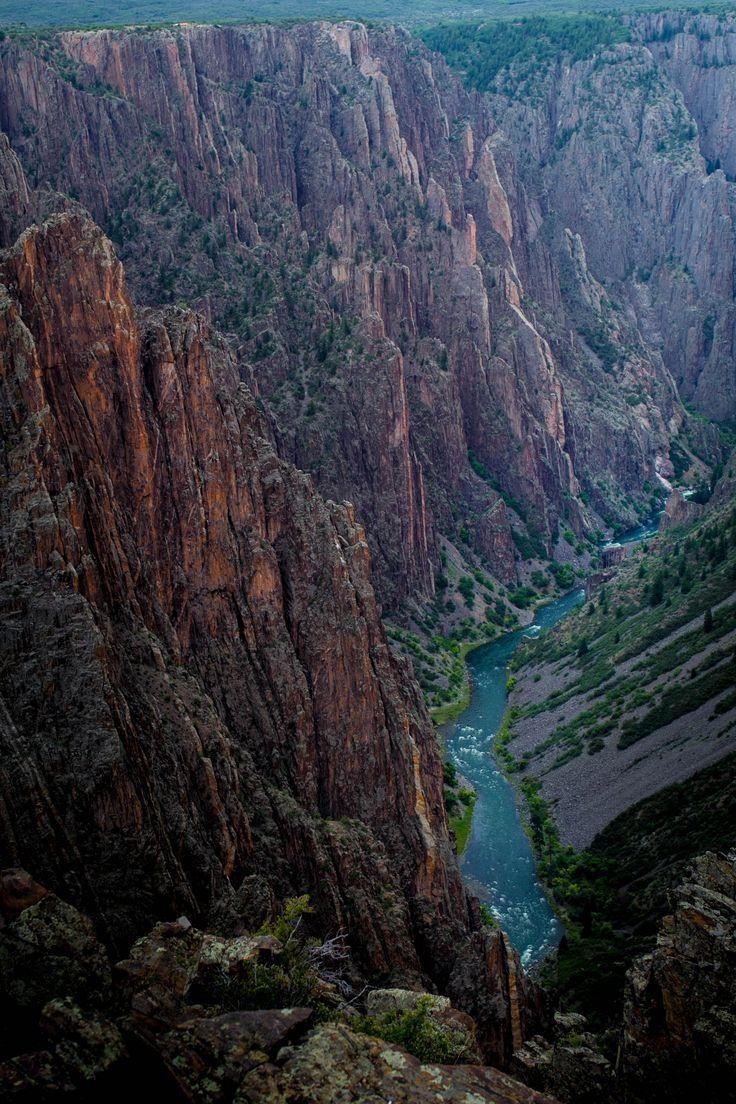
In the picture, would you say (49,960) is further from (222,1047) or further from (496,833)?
(496,833)

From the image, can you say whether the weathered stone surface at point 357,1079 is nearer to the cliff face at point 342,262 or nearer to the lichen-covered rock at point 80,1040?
the lichen-covered rock at point 80,1040

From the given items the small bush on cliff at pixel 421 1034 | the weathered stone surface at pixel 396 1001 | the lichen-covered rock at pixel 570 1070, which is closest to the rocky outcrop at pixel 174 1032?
the small bush on cliff at pixel 421 1034

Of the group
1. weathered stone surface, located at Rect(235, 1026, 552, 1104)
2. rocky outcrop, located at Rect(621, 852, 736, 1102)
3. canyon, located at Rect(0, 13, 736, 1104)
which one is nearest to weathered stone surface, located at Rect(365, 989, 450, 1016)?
canyon, located at Rect(0, 13, 736, 1104)

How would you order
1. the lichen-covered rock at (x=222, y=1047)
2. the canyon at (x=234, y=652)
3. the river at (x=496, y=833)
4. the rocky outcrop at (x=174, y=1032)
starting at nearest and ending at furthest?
1. the rocky outcrop at (x=174, y=1032)
2. the lichen-covered rock at (x=222, y=1047)
3. the canyon at (x=234, y=652)
4. the river at (x=496, y=833)

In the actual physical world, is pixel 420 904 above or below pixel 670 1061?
below

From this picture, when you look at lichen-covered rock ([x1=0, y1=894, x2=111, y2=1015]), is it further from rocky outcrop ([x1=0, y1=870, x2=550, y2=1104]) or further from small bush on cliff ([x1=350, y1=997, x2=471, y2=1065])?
small bush on cliff ([x1=350, y1=997, x2=471, y2=1065])

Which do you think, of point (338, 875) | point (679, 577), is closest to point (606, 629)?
point (679, 577)

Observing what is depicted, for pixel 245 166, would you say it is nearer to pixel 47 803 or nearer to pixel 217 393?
pixel 217 393
